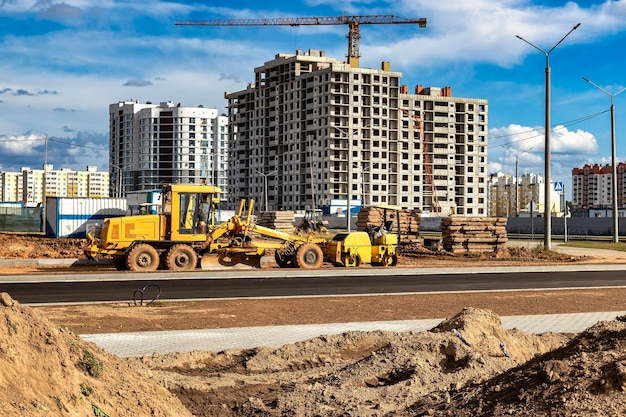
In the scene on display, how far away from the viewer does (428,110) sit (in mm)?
147625

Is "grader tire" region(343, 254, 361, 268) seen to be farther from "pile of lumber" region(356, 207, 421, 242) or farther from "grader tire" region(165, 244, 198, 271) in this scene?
"pile of lumber" region(356, 207, 421, 242)

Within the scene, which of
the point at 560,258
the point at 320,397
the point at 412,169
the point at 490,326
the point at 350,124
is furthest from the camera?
the point at 412,169

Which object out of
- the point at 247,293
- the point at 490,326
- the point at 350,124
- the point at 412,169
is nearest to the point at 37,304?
the point at 247,293

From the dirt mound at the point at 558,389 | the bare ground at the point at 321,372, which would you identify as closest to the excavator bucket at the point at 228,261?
the bare ground at the point at 321,372

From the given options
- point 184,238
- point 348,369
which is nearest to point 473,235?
point 184,238

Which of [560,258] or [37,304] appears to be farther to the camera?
[560,258]

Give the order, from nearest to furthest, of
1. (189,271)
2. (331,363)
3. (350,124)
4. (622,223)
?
(331,363)
(189,271)
(622,223)
(350,124)

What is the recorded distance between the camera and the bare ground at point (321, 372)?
5.77 metres

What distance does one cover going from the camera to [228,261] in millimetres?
26281

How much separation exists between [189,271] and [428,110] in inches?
5013

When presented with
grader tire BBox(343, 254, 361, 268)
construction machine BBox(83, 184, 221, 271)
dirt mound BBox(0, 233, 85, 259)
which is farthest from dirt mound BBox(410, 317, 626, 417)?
dirt mound BBox(0, 233, 85, 259)

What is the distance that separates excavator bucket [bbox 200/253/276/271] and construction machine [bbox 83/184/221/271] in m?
0.41

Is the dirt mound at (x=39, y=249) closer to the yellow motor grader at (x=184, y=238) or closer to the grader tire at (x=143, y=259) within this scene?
the yellow motor grader at (x=184, y=238)

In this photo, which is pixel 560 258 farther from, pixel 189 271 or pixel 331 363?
pixel 331 363
